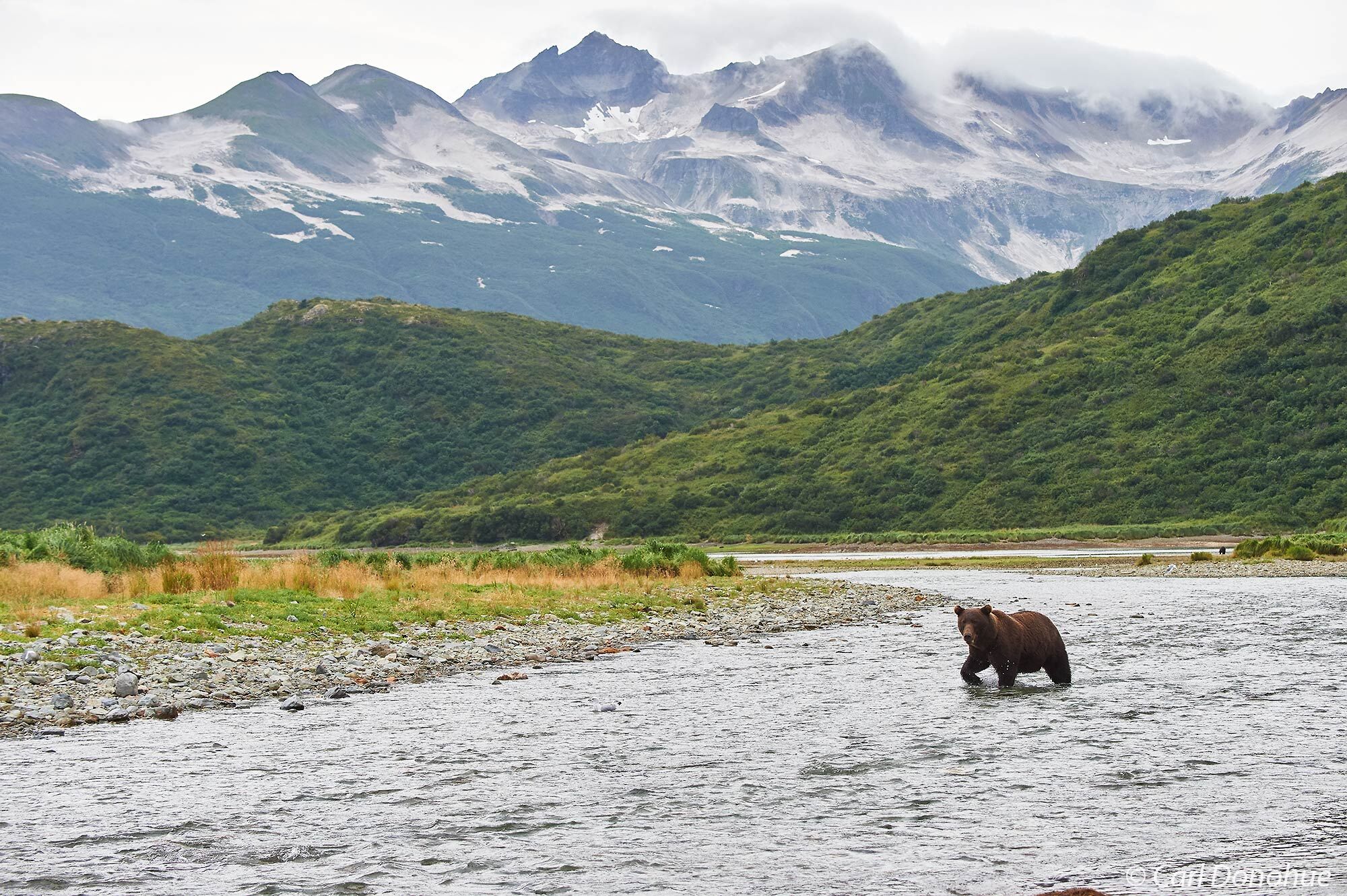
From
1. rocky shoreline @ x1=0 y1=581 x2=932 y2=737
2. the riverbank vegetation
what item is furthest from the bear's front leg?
the riverbank vegetation

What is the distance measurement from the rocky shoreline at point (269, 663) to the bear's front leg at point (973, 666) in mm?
9371

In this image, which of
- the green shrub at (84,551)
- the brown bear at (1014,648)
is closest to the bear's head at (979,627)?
the brown bear at (1014,648)

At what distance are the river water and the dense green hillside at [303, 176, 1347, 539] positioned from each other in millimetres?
89520

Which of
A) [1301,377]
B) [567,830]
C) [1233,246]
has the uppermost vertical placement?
[1233,246]

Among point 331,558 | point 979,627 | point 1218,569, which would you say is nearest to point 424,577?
point 331,558

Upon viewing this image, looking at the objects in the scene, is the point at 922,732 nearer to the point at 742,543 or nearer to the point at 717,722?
the point at 717,722

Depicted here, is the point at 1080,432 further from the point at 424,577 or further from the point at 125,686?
the point at 125,686

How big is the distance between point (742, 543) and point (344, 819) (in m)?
114

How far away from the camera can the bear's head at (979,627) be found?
23.8 metres

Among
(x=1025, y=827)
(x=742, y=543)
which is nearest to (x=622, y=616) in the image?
(x=1025, y=827)

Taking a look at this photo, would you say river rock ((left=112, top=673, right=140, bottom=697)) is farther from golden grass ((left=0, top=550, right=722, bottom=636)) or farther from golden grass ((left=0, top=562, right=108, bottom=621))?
golden grass ((left=0, top=562, right=108, bottom=621))

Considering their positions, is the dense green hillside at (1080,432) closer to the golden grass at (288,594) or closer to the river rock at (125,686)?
the golden grass at (288,594)

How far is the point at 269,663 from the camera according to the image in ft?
89.6

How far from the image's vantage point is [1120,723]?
20.7 meters
